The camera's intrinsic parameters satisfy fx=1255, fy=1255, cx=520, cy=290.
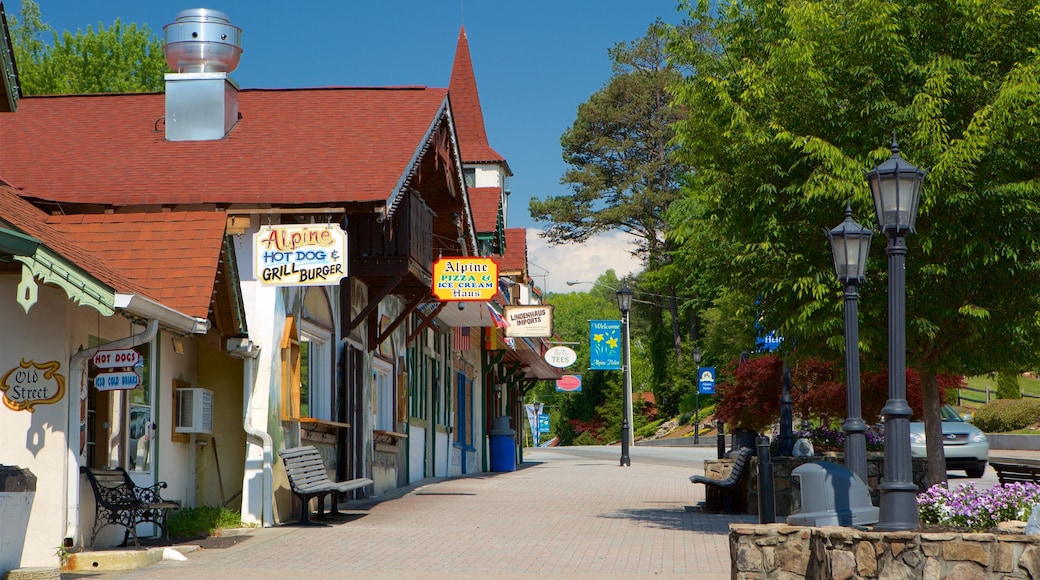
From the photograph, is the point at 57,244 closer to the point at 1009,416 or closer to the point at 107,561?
the point at 107,561

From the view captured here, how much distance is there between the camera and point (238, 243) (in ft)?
51.5

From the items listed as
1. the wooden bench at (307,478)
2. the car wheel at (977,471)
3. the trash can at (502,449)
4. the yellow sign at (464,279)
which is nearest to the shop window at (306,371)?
the wooden bench at (307,478)

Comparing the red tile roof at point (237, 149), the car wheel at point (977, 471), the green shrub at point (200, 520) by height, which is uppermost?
the red tile roof at point (237, 149)

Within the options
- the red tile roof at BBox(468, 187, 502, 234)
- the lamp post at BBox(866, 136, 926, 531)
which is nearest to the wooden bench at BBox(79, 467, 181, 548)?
the lamp post at BBox(866, 136, 926, 531)

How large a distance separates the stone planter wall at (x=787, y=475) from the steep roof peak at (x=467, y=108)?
2648cm

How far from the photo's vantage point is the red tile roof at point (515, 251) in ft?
129

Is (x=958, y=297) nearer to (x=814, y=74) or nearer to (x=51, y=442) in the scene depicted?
(x=814, y=74)

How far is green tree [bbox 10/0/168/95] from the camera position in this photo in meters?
36.8

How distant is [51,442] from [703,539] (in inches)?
281

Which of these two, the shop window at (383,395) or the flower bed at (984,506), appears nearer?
the flower bed at (984,506)

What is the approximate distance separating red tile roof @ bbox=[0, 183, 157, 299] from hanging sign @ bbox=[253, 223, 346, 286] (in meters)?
1.88

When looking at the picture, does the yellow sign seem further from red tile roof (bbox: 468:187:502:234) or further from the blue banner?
the blue banner

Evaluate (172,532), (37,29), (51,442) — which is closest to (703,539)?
(172,532)

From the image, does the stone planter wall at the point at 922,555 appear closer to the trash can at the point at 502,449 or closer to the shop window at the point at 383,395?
the shop window at the point at 383,395
